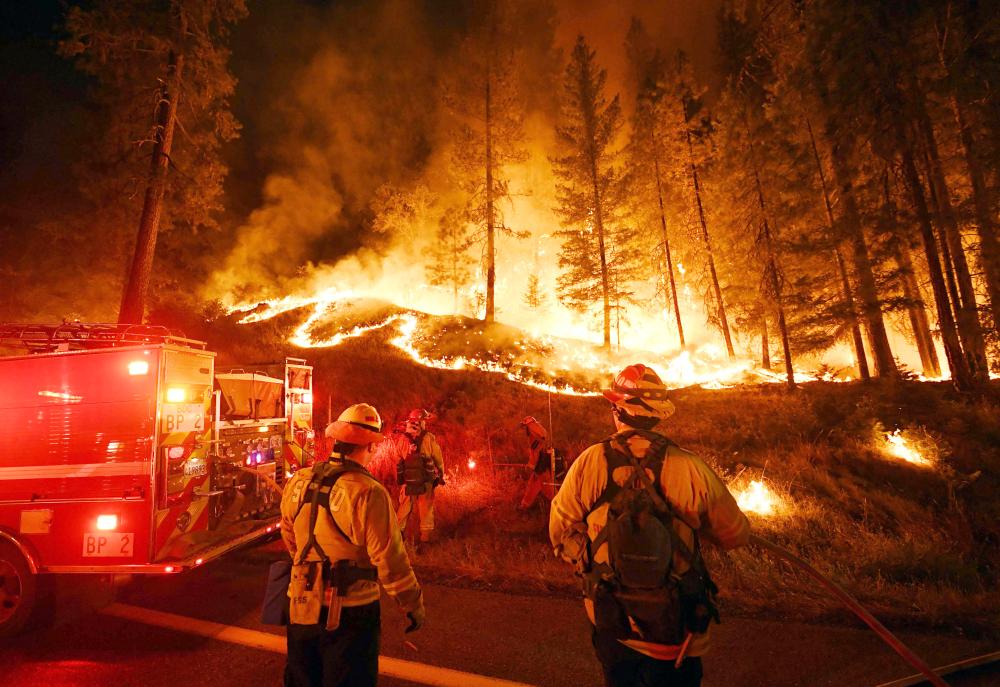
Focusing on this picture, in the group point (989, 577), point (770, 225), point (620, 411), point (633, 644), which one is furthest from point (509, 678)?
point (770, 225)

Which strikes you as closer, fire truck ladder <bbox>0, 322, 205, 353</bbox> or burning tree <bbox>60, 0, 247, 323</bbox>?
fire truck ladder <bbox>0, 322, 205, 353</bbox>

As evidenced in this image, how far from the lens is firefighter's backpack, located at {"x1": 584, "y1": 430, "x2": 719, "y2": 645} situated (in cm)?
213

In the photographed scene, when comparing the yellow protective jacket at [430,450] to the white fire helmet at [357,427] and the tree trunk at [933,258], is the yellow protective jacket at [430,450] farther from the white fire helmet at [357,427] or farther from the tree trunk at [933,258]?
the tree trunk at [933,258]

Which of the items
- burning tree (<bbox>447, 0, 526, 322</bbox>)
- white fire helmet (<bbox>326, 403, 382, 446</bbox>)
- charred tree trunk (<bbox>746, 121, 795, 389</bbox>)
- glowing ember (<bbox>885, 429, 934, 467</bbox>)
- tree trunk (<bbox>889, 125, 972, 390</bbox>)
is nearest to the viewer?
white fire helmet (<bbox>326, 403, 382, 446</bbox>)

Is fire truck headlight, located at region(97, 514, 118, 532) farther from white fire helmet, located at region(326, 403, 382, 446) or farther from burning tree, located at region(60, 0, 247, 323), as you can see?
burning tree, located at region(60, 0, 247, 323)

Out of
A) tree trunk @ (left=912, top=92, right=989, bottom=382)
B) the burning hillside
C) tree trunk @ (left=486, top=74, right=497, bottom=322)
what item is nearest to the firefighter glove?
tree trunk @ (left=912, top=92, right=989, bottom=382)

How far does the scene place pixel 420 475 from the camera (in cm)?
707

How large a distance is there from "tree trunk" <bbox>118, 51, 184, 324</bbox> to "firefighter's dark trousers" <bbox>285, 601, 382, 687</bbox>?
36.6 feet

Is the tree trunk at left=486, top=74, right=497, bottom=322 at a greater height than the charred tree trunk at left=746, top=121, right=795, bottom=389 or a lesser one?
greater

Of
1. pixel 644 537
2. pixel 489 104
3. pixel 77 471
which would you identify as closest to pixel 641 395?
pixel 644 537

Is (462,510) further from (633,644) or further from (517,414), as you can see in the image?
(633,644)

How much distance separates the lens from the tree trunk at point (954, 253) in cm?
1109

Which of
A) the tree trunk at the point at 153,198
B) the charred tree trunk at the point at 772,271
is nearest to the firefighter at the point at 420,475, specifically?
the tree trunk at the point at 153,198

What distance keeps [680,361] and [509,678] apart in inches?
747
